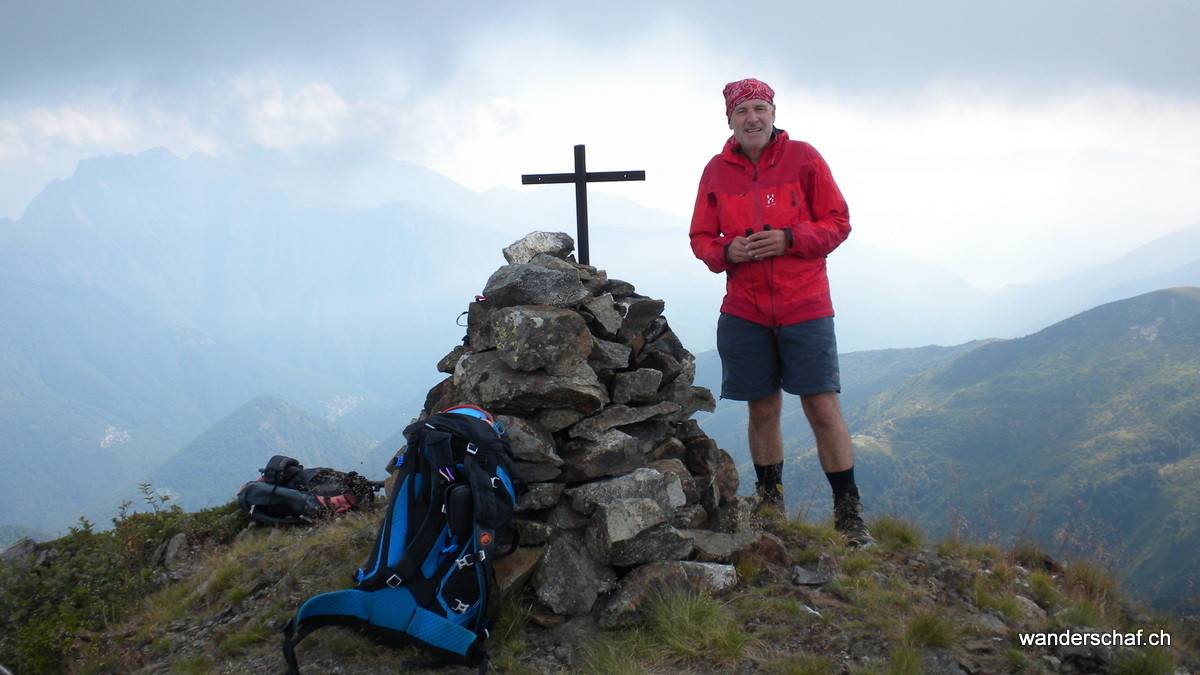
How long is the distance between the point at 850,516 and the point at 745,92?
3767mm

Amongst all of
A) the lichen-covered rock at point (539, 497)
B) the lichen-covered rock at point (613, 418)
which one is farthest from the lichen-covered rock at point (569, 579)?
the lichen-covered rock at point (613, 418)

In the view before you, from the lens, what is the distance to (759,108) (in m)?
5.12

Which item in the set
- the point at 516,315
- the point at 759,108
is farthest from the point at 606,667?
the point at 759,108

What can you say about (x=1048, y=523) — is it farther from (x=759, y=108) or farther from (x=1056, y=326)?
(x=759, y=108)

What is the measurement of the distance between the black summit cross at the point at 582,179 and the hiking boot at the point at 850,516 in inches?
161

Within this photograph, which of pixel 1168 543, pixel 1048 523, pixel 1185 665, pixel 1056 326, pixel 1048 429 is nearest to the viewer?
pixel 1185 665

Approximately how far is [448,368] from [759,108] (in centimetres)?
393

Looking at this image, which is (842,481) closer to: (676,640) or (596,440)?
(596,440)

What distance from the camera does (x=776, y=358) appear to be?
215 inches

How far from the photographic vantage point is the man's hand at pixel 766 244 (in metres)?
4.95

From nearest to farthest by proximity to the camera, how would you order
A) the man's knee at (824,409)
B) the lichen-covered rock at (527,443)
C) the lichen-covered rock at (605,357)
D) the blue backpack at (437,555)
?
the blue backpack at (437,555) < the lichen-covered rock at (527,443) < the man's knee at (824,409) < the lichen-covered rock at (605,357)

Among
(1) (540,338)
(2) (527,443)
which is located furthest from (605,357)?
(2) (527,443)

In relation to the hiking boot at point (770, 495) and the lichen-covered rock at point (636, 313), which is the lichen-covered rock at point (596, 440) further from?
the hiking boot at point (770, 495)

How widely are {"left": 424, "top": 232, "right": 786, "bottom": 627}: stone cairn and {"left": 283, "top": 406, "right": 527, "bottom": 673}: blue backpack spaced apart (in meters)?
0.43
